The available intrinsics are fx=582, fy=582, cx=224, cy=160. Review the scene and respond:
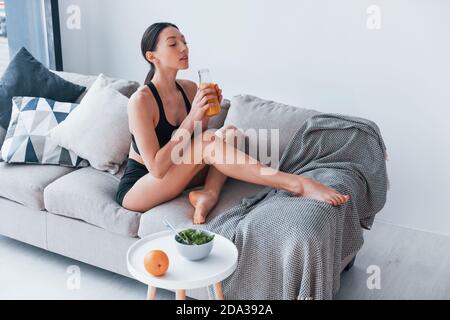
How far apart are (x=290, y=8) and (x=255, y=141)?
954 mm

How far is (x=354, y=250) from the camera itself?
234 centimetres

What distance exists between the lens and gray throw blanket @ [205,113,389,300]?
199cm

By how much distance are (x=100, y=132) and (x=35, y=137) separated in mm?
343

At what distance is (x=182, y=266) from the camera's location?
1812 millimetres

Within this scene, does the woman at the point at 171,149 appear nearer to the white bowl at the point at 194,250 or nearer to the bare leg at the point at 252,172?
the bare leg at the point at 252,172

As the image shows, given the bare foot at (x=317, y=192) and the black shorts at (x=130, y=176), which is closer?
the bare foot at (x=317, y=192)

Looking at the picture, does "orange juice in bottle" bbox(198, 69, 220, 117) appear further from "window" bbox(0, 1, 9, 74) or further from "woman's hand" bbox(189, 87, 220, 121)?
"window" bbox(0, 1, 9, 74)

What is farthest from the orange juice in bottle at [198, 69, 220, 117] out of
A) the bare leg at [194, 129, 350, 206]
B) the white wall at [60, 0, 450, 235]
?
the white wall at [60, 0, 450, 235]

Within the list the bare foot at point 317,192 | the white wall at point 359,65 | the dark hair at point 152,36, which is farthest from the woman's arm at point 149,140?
the white wall at point 359,65

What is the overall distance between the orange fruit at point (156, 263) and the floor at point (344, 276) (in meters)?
0.75

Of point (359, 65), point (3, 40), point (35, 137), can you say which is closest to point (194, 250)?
point (35, 137)

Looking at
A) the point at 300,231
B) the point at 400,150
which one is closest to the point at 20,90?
the point at 300,231

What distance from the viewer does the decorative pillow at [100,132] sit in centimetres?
280
